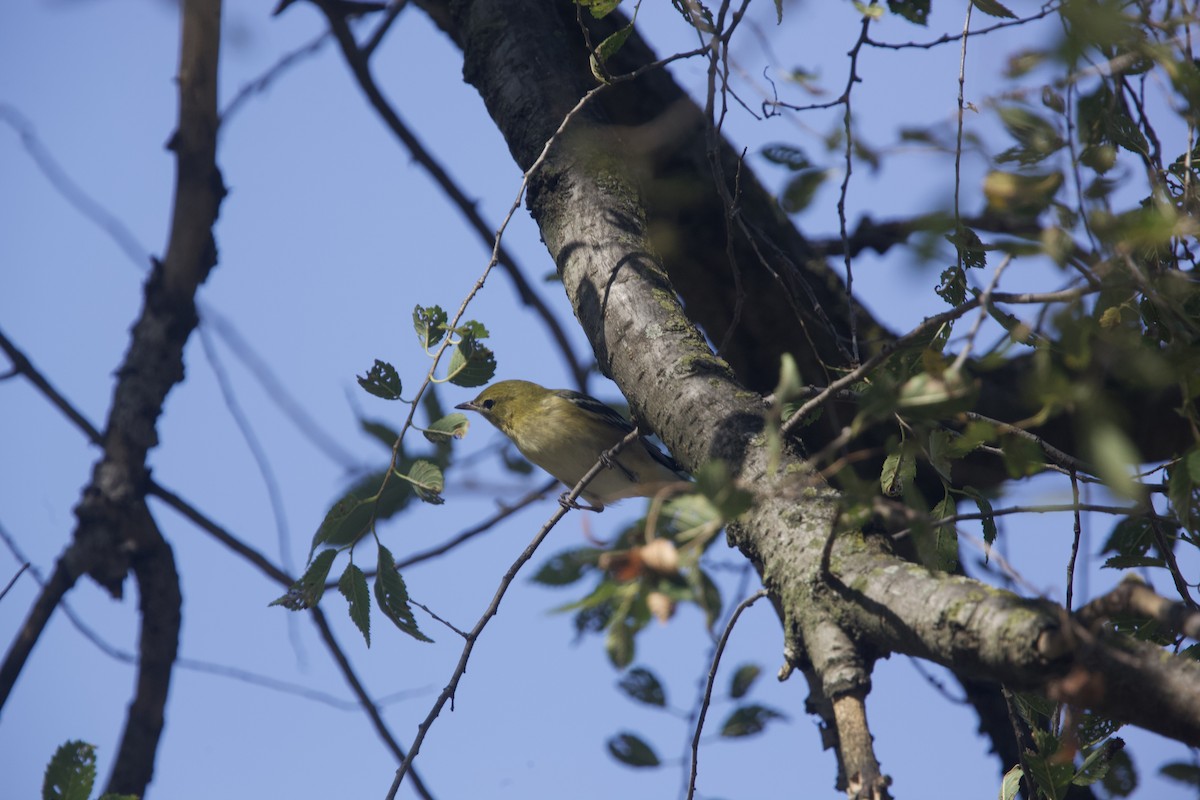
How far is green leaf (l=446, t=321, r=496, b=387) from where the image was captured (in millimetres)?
2617

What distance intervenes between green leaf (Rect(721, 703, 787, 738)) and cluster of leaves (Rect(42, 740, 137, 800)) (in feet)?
5.56

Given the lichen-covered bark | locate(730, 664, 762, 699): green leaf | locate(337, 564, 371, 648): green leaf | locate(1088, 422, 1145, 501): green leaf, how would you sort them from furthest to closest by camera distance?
locate(730, 664, 762, 699): green leaf
locate(337, 564, 371, 648): green leaf
the lichen-covered bark
locate(1088, 422, 1145, 501): green leaf

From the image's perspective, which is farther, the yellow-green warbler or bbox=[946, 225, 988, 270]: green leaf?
the yellow-green warbler

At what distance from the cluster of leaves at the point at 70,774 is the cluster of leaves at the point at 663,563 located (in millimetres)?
1402

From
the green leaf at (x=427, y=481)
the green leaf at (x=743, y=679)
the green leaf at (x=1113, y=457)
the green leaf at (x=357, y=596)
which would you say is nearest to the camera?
the green leaf at (x=1113, y=457)

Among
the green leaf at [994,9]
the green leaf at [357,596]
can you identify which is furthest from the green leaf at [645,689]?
the green leaf at [994,9]

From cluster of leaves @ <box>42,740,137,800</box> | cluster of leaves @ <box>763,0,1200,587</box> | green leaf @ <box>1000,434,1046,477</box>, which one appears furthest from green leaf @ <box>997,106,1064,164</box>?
cluster of leaves @ <box>42,740,137,800</box>

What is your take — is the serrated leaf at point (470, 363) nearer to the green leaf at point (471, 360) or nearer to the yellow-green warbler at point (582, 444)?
the green leaf at point (471, 360)

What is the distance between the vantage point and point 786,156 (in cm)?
261

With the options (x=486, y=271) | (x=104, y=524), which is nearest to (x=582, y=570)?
(x=486, y=271)

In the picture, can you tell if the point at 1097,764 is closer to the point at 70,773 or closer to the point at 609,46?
the point at 609,46

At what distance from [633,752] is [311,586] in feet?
3.40

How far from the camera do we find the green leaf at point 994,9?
2289mm

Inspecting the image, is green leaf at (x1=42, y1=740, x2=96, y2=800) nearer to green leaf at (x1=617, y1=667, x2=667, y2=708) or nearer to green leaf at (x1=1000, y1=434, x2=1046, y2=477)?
green leaf at (x1=617, y1=667, x2=667, y2=708)
